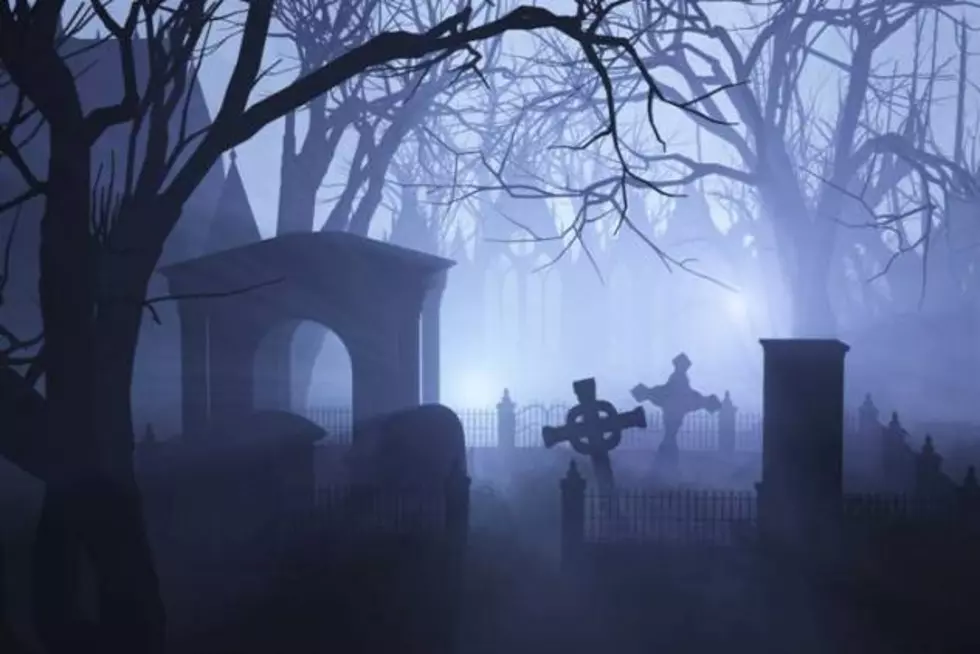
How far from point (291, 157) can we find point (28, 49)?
17.7 m

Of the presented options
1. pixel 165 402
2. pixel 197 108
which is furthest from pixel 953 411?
pixel 197 108

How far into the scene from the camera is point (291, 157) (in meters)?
21.2

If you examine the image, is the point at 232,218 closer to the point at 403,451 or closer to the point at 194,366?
the point at 194,366

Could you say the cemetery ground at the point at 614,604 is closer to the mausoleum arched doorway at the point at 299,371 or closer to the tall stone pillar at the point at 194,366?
the tall stone pillar at the point at 194,366

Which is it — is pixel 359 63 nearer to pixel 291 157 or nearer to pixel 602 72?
pixel 602 72

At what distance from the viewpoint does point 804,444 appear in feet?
32.4

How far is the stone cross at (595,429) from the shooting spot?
1333cm

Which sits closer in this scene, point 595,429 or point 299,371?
point 595,429

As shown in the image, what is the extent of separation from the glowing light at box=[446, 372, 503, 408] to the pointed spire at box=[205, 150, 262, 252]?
11.2m

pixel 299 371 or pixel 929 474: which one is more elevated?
pixel 299 371

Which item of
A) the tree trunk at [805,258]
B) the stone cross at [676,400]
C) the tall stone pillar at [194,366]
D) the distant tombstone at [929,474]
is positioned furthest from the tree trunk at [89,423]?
the tree trunk at [805,258]

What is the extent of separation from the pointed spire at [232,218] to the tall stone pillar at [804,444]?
20.0 m

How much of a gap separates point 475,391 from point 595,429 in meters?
26.9

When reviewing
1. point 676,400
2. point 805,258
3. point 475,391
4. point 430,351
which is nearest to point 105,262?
point 676,400
